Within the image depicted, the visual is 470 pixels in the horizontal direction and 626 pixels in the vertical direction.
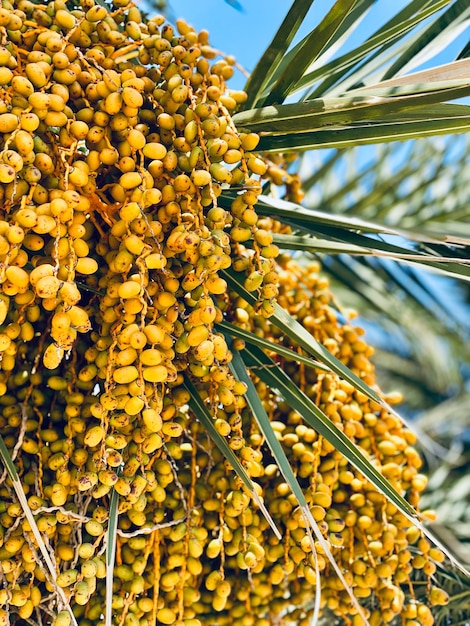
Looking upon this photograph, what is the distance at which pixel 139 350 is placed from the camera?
2.93 feet

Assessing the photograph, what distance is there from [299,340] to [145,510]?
1.11 feet

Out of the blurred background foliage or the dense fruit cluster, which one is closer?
the dense fruit cluster

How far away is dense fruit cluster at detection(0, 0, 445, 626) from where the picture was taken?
87 cm

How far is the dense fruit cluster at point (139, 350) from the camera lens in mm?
874

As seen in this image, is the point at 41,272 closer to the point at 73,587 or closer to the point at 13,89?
the point at 13,89

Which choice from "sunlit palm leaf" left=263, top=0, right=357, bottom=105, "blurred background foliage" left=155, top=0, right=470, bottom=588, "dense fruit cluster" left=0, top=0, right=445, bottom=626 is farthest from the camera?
"blurred background foliage" left=155, top=0, right=470, bottom=588

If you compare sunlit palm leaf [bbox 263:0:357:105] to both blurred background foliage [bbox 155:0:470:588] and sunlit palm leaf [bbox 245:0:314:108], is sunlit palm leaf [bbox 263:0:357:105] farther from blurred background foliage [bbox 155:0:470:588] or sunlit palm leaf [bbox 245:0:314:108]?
blurred background foliage [bbox 155:0:470:588]

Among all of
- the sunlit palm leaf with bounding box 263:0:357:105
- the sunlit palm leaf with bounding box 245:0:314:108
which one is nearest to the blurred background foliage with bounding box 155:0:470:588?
the sunlit palm leaf with bounding box 245:0:314:108

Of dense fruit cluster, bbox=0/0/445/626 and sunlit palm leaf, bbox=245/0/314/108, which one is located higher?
sunlit palm leaf, bbox=245/0/314/108

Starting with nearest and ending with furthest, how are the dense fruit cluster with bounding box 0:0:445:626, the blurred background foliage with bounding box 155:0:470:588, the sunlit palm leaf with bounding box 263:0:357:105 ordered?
the dense fruit cluster with bounding box 0:0:445:626, the sunlit palm leaf with bounding box 263:0:357:105, the blurred background foliage with bounding box 155:0:470:588

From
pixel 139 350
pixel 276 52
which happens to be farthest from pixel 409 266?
pixel 139 350

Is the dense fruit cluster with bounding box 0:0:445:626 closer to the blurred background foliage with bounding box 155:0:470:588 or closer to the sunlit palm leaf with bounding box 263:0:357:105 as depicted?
the sunlit palm leaf with bounding box 263:0:357:105

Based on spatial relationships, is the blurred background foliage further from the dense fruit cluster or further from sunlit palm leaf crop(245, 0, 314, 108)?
the dense fruit cluster

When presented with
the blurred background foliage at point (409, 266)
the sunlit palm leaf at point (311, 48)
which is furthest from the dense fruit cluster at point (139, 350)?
the blurred background foliage at point (409, 266)
